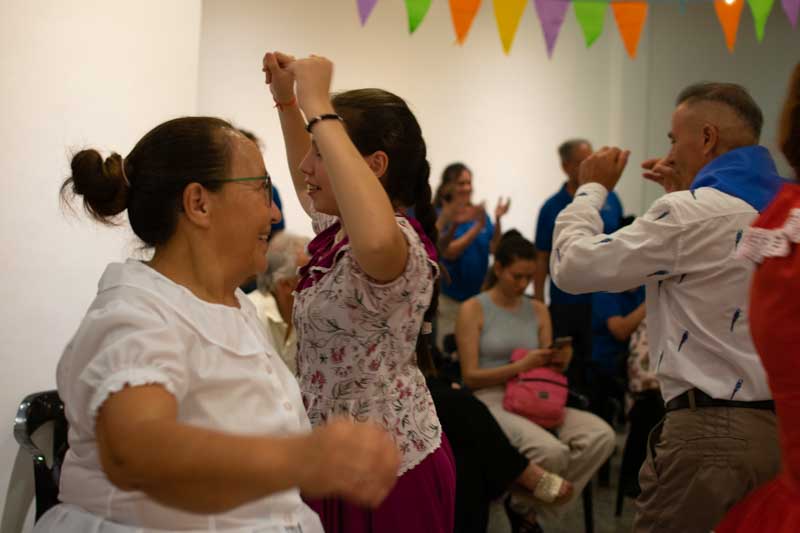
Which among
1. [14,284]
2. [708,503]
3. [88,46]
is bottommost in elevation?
[708,503]

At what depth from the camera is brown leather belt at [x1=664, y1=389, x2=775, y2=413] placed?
1.74 meters

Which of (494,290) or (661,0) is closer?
(494,290)

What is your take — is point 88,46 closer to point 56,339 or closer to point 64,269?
point 64,269

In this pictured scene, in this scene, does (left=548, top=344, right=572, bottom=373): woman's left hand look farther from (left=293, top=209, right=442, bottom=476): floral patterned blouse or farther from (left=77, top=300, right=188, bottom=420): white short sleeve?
(left=77, top=300, right=188, bottom=420): white short sleeve

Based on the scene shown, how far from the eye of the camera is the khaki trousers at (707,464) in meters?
1.72

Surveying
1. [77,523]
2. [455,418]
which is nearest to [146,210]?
[77,523]

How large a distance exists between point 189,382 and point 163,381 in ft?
0.40

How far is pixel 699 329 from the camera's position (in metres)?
1.77

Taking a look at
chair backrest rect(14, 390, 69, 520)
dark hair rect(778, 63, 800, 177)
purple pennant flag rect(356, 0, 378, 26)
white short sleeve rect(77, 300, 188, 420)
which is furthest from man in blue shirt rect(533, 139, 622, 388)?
white short sleeve rect(77, 300, 188, 420)

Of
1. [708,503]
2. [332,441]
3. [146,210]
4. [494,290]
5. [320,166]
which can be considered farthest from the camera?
[494,290]

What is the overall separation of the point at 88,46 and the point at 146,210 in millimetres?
1496

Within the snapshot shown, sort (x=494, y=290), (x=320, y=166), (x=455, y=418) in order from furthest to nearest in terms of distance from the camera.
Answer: (x=494, y=290) < (x=455, y=418) < (x=320, y=166)

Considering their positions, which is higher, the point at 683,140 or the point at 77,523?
the point at 683,140

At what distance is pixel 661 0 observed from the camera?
558cm
